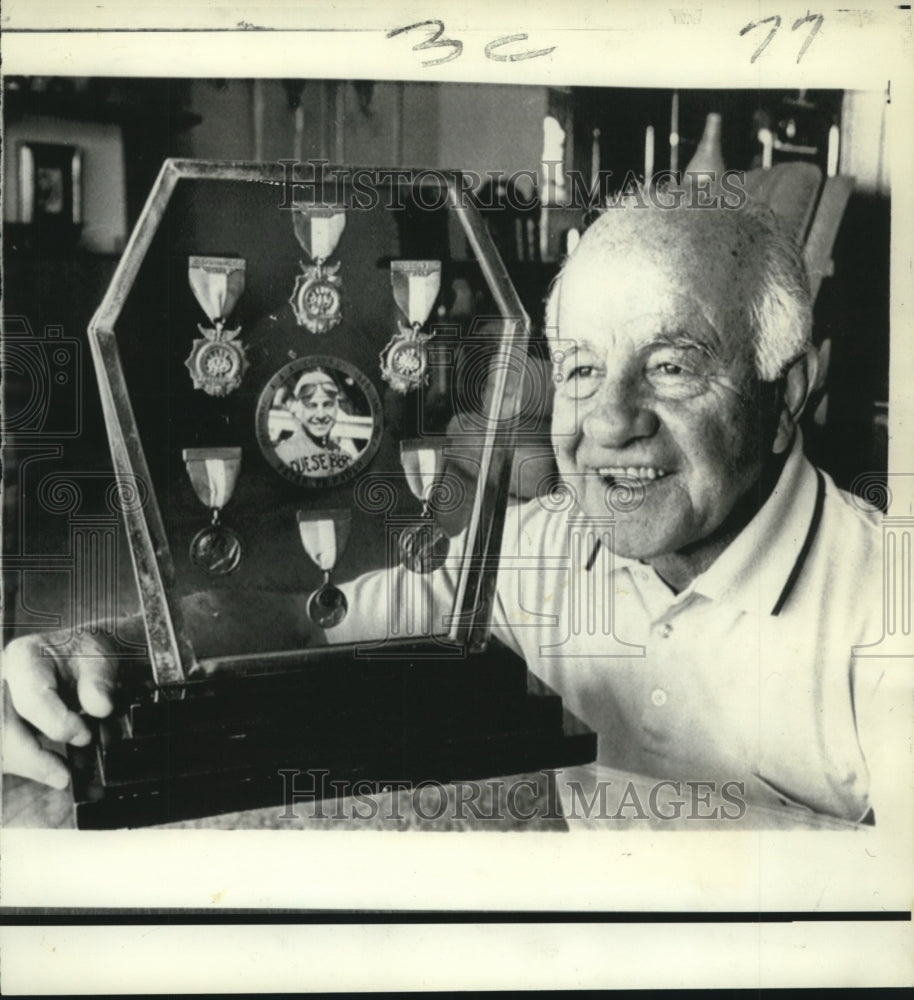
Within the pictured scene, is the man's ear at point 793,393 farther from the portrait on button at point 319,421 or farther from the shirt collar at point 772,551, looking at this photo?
the portrait on button at point 319,421

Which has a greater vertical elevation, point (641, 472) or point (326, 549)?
point (641, 472)

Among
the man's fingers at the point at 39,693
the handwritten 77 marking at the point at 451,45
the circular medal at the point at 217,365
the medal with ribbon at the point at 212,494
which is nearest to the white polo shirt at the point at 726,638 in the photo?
the medal with ribbon at the point at 212,494

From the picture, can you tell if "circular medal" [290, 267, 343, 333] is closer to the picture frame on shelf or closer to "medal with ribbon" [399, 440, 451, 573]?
"medal with ribbon" [399, 440, 451, 573]

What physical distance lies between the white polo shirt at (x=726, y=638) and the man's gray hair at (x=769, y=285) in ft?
0.44

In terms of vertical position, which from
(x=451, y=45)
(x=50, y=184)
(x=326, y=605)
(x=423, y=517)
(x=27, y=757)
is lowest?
(x=27, y=757)

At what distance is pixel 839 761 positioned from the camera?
1.38 metres

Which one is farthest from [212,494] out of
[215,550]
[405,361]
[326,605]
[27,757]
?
[27,757]

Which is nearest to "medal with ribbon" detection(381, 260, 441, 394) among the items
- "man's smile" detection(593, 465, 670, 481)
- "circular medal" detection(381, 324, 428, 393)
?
"circular medal" detection(381, 324, 428, 393)

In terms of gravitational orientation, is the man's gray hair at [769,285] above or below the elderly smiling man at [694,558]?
above

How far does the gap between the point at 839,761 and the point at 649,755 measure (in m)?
0.27

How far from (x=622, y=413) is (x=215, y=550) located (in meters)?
0.58

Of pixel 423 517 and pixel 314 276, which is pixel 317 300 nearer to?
pixel 314 276

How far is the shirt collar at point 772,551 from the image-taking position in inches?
54.2

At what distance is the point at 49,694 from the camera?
53.1 inches
